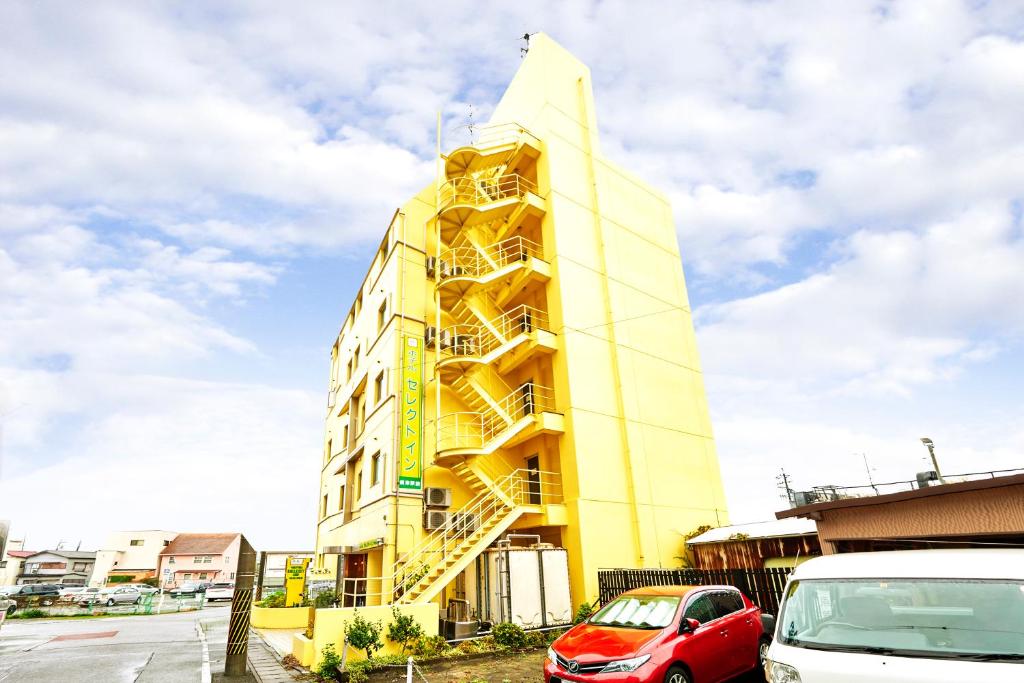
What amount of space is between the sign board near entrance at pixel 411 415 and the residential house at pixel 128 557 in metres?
66.3

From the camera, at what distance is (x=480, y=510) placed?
19.0m

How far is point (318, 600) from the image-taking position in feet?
74.0

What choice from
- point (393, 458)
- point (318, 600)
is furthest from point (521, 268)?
point (318, 600)

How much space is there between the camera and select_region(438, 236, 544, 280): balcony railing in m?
21.0

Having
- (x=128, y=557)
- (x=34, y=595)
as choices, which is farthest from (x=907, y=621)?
(x=128, y=557)

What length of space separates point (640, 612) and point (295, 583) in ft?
69.8

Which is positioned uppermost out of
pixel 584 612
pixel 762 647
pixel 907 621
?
pixel 907 621

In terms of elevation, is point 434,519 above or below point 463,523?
above

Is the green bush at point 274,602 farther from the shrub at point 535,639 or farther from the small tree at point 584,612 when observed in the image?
the small tree at point 584,612

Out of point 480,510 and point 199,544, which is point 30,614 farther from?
point 199,544

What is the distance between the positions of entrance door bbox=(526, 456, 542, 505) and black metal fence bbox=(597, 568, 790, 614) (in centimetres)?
393

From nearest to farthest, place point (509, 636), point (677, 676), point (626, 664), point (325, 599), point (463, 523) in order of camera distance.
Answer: point (626, 664)
point (677, 676)
point (509, 636)
point (463, 523)
point (325, 599)

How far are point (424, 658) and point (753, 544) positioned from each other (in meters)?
10.6

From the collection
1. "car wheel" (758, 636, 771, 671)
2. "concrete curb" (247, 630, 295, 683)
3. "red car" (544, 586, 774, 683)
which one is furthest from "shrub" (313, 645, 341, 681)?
"car wheel" (758, 636, 771, 671)
